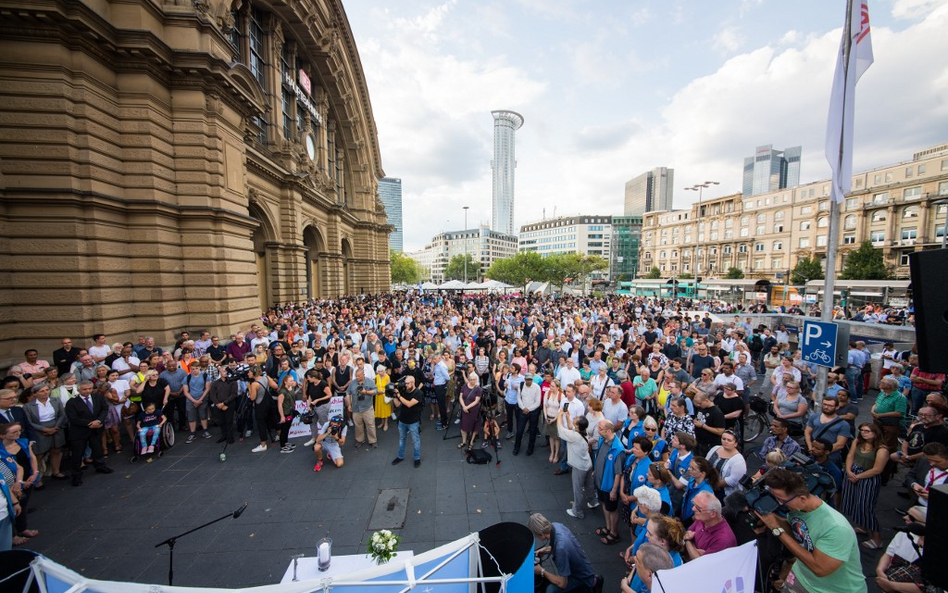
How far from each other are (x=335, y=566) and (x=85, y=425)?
640 centimetres

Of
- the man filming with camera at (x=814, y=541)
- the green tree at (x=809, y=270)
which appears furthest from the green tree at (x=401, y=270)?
the man filming with camera at (x=814, y=541)

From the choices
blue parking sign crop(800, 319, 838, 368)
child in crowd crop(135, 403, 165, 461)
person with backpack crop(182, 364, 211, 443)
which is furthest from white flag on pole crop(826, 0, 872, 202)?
child in crowd crop(135, 403, 165, 461)

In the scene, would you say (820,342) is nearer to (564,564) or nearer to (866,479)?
(866,479)

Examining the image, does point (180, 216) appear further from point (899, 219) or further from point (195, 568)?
point (899, 219)

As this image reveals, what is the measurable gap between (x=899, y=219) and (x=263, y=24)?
73904 millimetres

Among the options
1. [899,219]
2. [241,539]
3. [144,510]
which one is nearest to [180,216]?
[144,510]

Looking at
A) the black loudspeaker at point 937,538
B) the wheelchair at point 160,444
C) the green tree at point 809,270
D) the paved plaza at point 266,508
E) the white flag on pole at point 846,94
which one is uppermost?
the white flag on pole at point 846,94

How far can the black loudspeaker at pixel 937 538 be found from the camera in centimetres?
174

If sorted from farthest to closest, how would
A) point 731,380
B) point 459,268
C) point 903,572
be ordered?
1. point 459,268
2. point 731,380
3. point 903,572

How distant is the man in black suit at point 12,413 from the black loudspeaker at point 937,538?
1014cm

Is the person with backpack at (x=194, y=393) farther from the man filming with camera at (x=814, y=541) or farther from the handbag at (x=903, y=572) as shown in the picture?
the handbag at (x=903, y=572)

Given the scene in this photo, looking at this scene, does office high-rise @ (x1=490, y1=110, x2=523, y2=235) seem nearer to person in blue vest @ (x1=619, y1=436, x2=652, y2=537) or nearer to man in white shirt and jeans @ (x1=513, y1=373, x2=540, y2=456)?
man in white shirt and jeans @ (x1=513, y1=373, x2=540, y2=456)

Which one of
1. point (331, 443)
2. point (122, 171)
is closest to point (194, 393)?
point (331, 443)

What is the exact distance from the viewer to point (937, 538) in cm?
179
